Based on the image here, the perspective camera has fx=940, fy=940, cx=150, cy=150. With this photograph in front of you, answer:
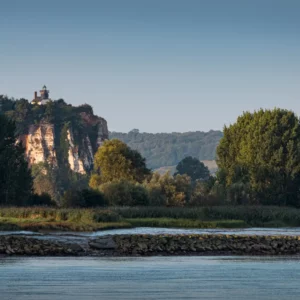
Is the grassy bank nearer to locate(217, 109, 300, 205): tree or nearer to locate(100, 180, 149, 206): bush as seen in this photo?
locate(100, 180, 149, 206): bush

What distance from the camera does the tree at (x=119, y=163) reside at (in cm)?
12119

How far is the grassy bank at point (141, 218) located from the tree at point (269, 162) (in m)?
13.3

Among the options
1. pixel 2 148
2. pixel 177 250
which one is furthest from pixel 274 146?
pixel 177 250

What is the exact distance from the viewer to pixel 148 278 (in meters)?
26.6

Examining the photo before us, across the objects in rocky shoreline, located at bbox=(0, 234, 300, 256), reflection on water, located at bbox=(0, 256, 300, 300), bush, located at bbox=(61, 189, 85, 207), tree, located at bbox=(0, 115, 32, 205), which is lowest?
reflection on water, located at bbox=(0, 256, 300, 300)

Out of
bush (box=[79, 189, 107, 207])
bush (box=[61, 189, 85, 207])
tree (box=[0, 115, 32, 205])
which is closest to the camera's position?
bush (box=[61, 189, 85, 207])

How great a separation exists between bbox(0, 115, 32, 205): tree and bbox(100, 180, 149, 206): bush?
8.08 meters

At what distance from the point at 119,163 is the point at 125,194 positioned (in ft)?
85.5

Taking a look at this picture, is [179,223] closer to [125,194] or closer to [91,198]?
[91,198]

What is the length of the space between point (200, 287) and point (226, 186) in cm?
8090

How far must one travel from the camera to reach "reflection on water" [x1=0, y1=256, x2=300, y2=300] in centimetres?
2245

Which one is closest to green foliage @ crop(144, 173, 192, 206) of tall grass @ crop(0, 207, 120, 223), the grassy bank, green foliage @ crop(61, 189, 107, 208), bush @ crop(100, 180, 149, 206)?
bush @ crop(100, 180, 149, 206)

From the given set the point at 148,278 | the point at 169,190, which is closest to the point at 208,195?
the point at 169,190

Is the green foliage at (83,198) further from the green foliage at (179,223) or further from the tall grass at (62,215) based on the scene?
the tall grass at (62,215)
